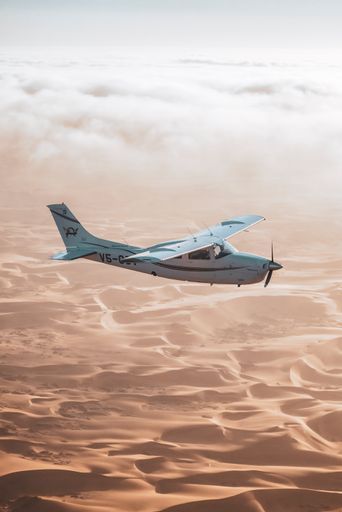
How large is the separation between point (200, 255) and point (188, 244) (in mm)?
1042

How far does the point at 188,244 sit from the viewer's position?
51.5 metres

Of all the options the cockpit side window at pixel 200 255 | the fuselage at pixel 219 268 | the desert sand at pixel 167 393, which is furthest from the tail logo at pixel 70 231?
the desert sand at pixel 167 393

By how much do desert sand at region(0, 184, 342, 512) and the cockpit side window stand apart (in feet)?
37.5

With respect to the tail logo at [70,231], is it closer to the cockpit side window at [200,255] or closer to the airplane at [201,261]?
the airplane at [201,261]

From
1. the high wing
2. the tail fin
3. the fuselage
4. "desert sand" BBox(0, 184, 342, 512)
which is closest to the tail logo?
the tail fin

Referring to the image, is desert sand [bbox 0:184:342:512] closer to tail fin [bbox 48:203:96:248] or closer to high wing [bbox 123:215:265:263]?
high wing [bbox 123:215:265:263]

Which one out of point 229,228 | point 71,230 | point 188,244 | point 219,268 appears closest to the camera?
point 188,244

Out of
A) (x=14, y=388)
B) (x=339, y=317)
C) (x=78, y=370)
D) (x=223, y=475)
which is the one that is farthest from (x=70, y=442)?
(x=339, y=317)

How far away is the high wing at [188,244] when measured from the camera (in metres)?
48.8

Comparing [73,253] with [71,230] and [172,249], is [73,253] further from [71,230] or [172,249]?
[172,249]

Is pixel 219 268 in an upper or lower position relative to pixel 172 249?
lower

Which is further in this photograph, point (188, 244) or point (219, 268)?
point (219, 268)

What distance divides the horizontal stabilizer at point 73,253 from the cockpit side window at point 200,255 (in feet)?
22.6

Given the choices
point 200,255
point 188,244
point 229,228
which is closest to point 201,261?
point 200,255
